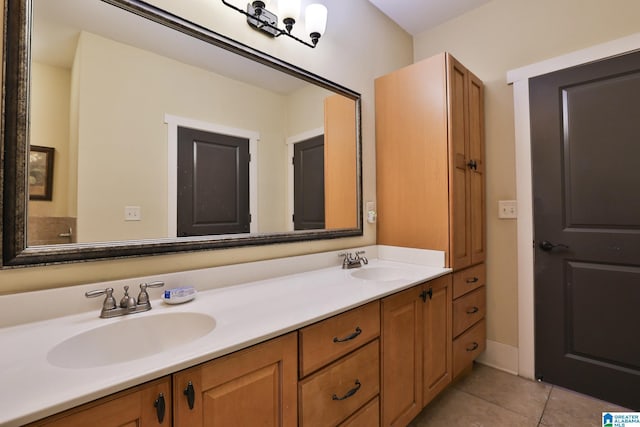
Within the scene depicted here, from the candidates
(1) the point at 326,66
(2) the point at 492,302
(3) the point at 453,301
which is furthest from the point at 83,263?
(2) the point at 492,302

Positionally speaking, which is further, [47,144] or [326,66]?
[326,66]

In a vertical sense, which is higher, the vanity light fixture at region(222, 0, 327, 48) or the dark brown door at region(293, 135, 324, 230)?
the vanity light fixture at region(222, 0, 327, 48)

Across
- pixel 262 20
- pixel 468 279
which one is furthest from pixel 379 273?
pixel 262 20

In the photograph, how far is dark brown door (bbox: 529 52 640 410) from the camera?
64.6 inches

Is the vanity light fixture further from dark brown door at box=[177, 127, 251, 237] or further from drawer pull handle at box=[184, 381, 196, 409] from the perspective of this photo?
drawer pull handle at box=[184, 381, 196, 409]

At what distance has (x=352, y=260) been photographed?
1.79 m

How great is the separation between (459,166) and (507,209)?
0.58 metres

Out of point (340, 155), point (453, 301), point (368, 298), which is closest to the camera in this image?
point (368, 298)

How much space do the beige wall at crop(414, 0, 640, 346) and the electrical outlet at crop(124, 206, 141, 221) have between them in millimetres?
2228

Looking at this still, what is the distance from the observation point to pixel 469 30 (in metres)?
2.25

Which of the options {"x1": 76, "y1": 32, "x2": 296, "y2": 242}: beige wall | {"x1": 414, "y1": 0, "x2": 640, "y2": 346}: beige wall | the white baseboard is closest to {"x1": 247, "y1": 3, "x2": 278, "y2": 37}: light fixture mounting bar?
{"x1": 76, "y1": 32, "x2": 296, "y2": 242}: beige wall

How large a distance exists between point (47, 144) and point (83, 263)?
406 millimetres

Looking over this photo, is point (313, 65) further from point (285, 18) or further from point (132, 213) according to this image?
point (132, 213)

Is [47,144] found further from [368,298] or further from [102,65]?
[368,298]
